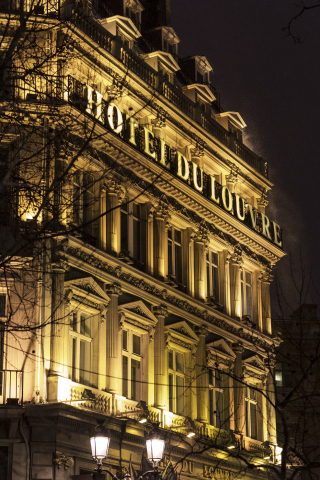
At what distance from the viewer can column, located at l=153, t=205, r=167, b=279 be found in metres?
36.9

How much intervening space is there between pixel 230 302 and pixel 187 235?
15.6ft

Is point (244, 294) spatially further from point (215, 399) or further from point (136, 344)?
point (136, 344)

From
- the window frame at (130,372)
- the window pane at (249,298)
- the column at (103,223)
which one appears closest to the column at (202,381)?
the window frame at (130,372)

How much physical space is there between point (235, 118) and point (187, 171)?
9470 millimetres

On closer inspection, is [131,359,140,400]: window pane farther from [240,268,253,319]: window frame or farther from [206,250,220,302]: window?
[240,268,253,319]: window frame

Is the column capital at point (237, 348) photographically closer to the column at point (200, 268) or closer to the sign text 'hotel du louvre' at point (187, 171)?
the column at point (200, 268)

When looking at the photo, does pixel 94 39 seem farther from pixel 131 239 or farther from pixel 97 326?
pixel 97 326

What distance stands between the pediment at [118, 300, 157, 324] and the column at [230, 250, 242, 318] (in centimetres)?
812

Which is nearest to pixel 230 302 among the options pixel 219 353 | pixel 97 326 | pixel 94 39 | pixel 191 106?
pixel 219 353

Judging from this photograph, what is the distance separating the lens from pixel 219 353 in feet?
133

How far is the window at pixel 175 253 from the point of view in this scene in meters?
38.7

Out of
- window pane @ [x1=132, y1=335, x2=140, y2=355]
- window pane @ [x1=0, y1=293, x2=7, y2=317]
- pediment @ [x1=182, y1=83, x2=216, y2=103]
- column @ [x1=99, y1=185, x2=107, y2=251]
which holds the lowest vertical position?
window pane @ [x1=0, y1=293, x2=7, y2=317]

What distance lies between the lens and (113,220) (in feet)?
112

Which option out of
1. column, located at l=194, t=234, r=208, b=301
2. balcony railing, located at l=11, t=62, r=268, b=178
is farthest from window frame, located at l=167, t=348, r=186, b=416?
balcony railing, located at l=11, t=62, r=268, b=178
